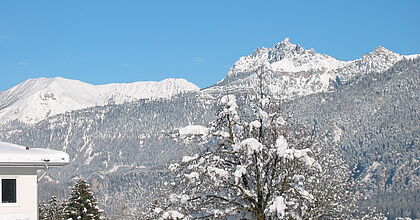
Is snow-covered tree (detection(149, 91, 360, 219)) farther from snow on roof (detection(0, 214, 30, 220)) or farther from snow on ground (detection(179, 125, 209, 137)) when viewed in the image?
snow on roof (detection(0, 214, 30, 220))

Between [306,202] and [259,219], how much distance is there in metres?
1.49

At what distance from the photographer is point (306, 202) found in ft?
62.9

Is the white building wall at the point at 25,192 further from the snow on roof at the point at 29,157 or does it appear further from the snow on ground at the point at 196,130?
the snow on ground at the point at 196,130

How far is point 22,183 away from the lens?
22.8 meters

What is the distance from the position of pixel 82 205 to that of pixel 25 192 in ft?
93.7

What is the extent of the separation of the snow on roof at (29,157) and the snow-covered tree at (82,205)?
27352 mm

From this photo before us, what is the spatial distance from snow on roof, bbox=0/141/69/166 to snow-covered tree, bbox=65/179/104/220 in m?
27.4

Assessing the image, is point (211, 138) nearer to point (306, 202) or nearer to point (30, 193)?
point (306, 202)

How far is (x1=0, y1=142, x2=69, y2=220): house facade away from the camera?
73.5 ft

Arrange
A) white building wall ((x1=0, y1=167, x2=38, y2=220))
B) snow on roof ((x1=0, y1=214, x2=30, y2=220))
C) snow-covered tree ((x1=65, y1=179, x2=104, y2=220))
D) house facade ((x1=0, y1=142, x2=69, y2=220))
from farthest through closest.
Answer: snow-covered tree ((x1=65, y1=179, x2=104, y2=220)) → white building wall ((x1=0, y1=167, x2=38, y2=220)) → house facade ((x1=0, y1=142, x2=69, y2=220)) → snow on roof ((x1=0, y1=214, x2=30, y2=220))

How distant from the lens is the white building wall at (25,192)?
22609 millimetres

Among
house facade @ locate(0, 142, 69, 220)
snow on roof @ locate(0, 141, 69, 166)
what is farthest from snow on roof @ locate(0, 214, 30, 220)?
snow on roof @ locate(0, 141, 69, 166)

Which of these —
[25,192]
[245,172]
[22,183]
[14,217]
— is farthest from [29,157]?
[245,172]

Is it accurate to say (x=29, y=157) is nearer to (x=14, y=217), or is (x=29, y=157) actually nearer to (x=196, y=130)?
(x=14, y=217)
